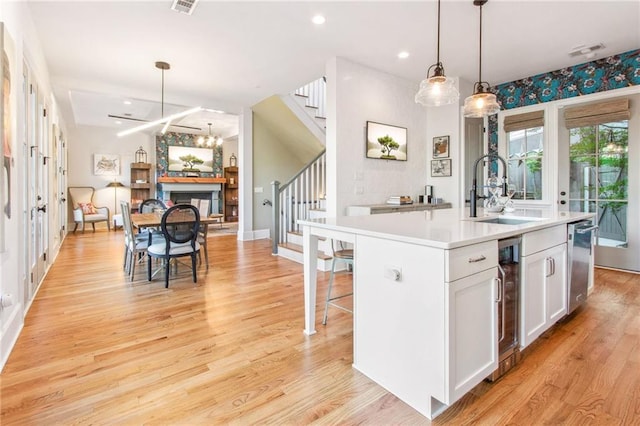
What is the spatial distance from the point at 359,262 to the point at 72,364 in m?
1.85

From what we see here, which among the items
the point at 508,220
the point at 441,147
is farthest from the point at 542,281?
the point at 441,147

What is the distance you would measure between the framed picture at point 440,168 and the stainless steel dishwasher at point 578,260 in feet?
8.04

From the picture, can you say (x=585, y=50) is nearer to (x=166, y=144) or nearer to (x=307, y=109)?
(x=307, y=109)

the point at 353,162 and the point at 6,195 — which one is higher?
the point at 353,162

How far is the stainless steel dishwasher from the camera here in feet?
8.06

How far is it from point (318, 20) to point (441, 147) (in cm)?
281

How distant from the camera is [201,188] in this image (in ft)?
32.3

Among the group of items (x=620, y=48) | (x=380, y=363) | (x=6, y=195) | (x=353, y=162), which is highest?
(x=620, y=48)

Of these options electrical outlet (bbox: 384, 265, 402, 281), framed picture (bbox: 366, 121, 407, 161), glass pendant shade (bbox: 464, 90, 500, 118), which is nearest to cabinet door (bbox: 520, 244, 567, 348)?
electrical outlet (bbox: 384, 265, 402, 281)

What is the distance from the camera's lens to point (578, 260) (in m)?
2.58

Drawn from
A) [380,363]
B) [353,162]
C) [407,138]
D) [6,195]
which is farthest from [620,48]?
[6,195]

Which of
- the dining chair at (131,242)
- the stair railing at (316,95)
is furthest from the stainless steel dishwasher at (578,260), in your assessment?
the stair railing at (316,95)

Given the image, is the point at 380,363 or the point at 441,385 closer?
the point at 441,385

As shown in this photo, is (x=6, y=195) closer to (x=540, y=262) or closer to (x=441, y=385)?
(x=441, y=385)
